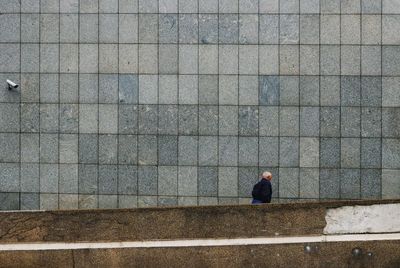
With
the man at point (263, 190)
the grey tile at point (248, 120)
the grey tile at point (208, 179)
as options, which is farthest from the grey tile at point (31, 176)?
the man at point (263, 190)

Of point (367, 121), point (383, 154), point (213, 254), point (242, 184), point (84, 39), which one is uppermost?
point (84, 39)

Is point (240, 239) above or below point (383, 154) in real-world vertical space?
below

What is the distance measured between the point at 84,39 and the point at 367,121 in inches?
274

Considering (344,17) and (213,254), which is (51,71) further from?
(344,17)

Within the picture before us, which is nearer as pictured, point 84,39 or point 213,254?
point 213,254

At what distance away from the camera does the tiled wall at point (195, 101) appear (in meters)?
11.2

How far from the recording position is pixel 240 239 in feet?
29.6

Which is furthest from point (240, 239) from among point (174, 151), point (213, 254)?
point (174, 151)

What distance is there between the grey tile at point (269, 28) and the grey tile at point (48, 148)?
18.1 feet

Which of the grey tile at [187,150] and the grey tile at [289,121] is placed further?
the grey tile at [187,150]

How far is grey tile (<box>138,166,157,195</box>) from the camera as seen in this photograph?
37.6ft

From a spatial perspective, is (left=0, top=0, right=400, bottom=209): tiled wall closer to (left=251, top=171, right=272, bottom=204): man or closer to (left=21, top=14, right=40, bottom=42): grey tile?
(left=21, top=14, right=40, bottom=42): grey tile

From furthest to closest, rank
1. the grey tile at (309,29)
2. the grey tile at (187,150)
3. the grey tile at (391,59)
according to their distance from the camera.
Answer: the grey tile at (187,150), the grey tile at (309,29), the grey tile at (391,59)

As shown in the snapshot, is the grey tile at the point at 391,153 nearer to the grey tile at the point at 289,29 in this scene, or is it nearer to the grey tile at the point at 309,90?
the grey tile at the point at 309,90
